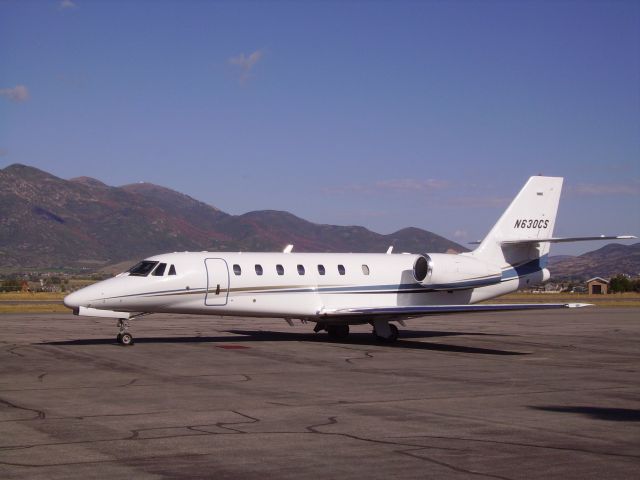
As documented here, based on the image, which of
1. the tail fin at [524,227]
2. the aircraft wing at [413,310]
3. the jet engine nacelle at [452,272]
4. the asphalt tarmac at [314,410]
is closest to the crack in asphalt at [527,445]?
the asphalt tarmac at [314,410]

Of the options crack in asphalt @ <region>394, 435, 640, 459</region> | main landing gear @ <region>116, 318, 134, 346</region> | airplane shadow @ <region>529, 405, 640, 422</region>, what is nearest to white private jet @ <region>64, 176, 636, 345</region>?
main landing gear @ <region>116, 318, 134, 346</region>

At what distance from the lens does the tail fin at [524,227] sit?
28469 mm

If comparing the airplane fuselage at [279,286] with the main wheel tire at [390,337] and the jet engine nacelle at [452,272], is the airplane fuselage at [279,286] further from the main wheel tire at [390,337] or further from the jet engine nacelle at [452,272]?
the main wheel tire at [390,337]

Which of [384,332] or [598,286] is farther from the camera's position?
[598,286]

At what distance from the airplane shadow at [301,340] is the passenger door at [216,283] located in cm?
141

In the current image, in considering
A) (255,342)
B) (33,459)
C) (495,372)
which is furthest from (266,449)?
(255,342)

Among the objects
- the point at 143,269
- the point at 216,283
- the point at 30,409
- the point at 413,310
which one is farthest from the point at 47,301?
the point at 30,409

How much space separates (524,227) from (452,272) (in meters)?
3.41

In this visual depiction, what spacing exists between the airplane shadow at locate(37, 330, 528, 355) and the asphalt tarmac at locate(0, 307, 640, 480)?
169mm

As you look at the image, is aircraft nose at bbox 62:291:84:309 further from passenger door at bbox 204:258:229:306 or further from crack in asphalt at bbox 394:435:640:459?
crack in asphalt at bbox 394:435:640:459

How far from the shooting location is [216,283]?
77.9 ft

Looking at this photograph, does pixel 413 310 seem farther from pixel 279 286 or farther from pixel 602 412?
pixel 602 412

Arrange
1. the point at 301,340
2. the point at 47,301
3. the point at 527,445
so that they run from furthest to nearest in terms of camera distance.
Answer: the point at 47,301 → the point at 301,340 → the point at 527,445

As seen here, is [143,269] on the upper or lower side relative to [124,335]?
upper
